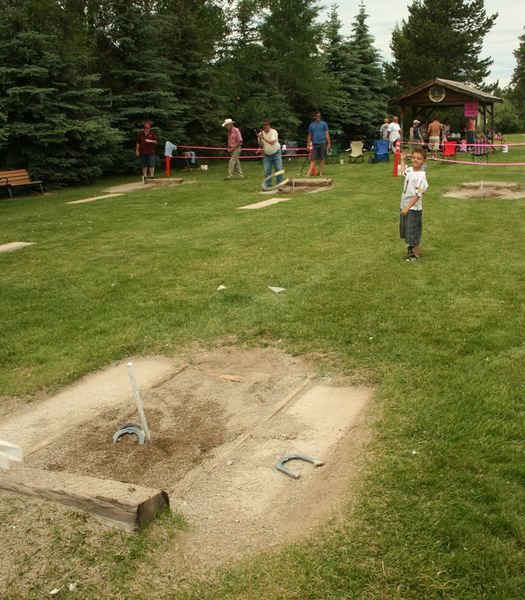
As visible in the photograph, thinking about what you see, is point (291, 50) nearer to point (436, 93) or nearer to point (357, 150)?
point (357, 150)

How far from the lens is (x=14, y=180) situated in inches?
673

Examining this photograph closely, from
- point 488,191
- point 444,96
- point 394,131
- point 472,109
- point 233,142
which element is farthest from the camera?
point 444,96

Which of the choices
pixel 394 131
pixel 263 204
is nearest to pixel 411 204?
pixel 263 204

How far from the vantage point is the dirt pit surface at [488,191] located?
42.4 ft

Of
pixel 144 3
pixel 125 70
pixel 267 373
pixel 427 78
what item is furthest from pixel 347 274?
pixel 427 78

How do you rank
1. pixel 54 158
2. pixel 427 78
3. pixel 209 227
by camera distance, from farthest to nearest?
pixel 427 78, pixel 54 158, pixel 209 227

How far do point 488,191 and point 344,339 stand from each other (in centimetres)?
1014

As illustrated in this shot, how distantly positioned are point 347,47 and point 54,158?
73.8ft

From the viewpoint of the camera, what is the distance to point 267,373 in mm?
4691

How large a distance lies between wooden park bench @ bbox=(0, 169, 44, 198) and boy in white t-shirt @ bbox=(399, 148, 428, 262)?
13183mm

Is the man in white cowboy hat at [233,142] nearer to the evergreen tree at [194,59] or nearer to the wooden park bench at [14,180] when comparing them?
the evergreen tree at [194,59]

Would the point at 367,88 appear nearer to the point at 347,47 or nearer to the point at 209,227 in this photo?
the point at 347,47

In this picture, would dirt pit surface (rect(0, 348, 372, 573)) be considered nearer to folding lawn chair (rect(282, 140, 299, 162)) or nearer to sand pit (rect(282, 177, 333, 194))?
sand pit (rect(282, 177, 333, 194))

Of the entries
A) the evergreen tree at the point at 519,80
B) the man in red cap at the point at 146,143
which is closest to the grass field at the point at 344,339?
the man in red cap at the point at 146,143
